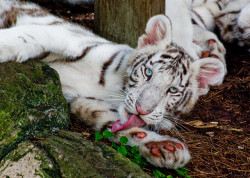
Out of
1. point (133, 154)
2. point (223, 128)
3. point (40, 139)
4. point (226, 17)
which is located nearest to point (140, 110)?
point (133, 154)

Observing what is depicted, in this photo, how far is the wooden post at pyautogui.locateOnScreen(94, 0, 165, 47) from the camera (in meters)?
2.84

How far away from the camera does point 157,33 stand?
8.30 ft

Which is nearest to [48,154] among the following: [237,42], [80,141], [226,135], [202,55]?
[80,141]

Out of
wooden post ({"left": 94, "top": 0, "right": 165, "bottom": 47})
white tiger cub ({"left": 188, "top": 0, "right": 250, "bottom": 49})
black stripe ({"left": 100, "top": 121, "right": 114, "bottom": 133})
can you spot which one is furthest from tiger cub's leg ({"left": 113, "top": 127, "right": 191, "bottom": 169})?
white tiger cub ({"left": 188, "top": 0, "right": 250, "bottom": 49})

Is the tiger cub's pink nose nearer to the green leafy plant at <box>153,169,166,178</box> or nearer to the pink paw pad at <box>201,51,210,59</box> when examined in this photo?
the green leafy plant at <box>153,169,166,178</box>

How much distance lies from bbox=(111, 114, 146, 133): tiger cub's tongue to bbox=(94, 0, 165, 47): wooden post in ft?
2.89

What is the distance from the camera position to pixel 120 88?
8.39ft

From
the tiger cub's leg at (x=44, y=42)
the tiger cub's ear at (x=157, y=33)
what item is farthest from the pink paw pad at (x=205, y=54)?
the tiger cub's leg at (x=44, y=42)

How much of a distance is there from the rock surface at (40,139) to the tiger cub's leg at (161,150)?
319mm

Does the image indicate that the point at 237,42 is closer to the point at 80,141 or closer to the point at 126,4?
the point at 126,4

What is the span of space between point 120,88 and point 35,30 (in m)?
0.66

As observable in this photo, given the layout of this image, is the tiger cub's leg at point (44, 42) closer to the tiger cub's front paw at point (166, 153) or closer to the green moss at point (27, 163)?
the green moss at point (27, 163)

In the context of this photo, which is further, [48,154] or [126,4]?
[126,4]

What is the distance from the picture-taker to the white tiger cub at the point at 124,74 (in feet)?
7.32
